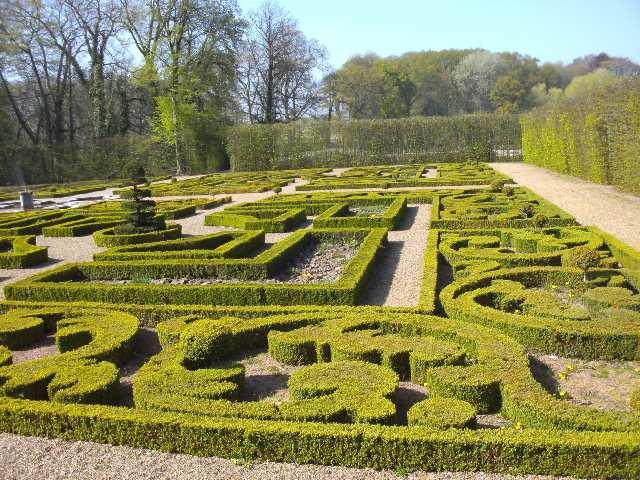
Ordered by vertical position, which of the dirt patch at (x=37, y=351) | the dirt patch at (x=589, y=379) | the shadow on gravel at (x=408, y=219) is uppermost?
the shadow on gravel at (x=408, y=219)

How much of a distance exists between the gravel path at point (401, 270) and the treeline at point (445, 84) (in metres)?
48.9

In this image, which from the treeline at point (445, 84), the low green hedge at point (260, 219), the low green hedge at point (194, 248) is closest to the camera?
the low green hedge at point (194, 248)

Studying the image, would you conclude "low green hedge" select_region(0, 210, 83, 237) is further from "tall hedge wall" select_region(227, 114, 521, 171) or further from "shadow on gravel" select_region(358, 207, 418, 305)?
"tall hedge wall" select_region(227, 114, 521, 171)

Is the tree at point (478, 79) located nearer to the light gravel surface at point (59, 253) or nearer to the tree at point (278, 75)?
the tree at point (278, 75)

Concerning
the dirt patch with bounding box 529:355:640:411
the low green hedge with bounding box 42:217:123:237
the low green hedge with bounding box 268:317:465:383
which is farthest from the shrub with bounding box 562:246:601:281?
the low green hedge with bounding box 42:217:123:237

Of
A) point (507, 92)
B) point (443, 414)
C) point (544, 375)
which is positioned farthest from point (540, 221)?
point (507, 92)

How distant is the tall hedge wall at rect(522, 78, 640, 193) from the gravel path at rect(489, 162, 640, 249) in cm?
52

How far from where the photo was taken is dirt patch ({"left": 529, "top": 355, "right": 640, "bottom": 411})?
5023mm

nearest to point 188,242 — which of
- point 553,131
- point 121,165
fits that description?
point 553,131

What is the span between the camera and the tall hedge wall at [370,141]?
1499 inches

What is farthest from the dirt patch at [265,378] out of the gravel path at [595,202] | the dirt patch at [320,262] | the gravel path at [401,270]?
the gravel path at [595,202]

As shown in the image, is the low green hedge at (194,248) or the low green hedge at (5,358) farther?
the low green hedge at (194,248)

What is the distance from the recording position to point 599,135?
1942 centimetres

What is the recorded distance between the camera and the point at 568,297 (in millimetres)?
7785
